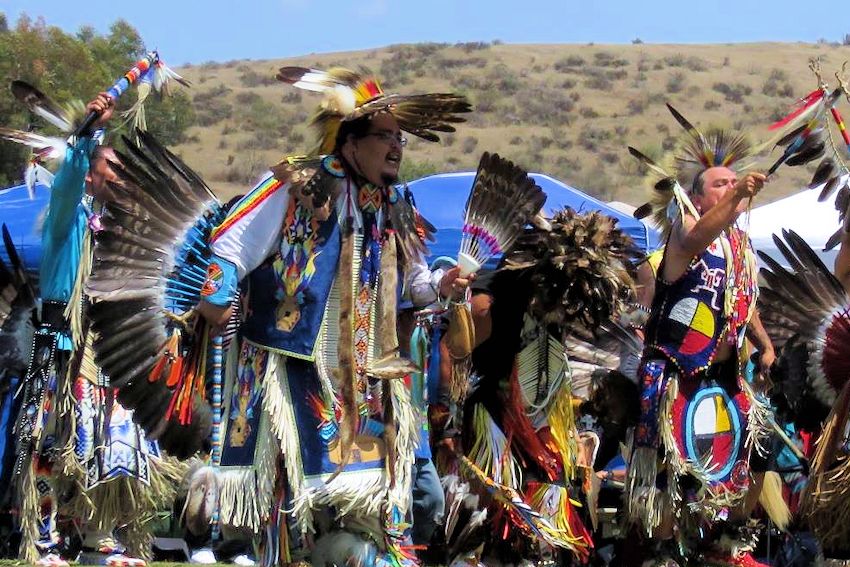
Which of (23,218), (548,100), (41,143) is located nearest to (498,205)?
(41,143)

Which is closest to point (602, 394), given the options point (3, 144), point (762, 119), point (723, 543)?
point (723, 543)

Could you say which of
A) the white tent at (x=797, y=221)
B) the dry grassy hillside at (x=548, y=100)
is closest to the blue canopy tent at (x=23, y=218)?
the white tent at (x=797, y=221)

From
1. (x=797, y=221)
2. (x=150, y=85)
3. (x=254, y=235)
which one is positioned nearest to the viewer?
(x=254, y=235)

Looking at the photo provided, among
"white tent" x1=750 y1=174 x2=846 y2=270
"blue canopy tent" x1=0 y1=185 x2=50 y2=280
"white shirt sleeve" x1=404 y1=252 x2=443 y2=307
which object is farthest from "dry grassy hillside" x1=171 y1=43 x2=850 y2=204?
"white shirt sleeve" x1=404 y1=252 x2=443 y2=307

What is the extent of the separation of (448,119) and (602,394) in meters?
1.87

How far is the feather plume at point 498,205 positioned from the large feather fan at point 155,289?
3.43ft

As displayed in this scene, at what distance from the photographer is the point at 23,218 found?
9180mm

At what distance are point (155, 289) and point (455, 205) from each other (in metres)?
4.81

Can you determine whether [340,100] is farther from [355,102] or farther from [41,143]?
[41,143]

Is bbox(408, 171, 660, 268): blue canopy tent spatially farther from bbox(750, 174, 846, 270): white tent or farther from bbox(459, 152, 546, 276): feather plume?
bbox(459, 152, 546, 276): feather plume

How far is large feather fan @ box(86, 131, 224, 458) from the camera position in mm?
4965

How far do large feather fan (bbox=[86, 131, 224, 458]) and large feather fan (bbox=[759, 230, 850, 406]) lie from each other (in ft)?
8.46

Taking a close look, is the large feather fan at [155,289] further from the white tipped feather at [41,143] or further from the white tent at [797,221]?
the white tent at [797,221]

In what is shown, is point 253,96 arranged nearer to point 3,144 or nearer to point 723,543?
point 3,144
